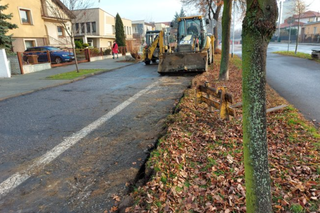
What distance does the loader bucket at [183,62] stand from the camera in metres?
12.0

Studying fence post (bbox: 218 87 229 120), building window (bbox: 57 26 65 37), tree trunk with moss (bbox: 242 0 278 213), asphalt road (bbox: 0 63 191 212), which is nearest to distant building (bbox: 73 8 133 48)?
building window (bbox: 57 26 65 37)

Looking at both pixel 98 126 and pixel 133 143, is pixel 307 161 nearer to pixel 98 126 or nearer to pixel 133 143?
pixel 133 143

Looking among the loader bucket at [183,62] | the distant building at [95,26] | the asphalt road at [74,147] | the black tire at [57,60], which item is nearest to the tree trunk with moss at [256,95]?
the asphalt road at [74,147]

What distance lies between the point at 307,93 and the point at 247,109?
747 cm

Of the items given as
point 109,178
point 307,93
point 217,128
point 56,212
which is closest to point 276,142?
point 217,128

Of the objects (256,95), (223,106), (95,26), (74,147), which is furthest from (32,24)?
(256,95)

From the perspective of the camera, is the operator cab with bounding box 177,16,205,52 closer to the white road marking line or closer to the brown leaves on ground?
the white road marking line

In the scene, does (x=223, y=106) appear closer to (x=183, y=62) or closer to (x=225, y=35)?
(x=225, y=35)

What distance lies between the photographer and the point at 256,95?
1890 mm

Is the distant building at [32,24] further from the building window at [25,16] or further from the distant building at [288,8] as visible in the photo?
the distant building at [288,8]

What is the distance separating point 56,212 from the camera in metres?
2.73

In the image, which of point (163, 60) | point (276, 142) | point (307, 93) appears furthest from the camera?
point (163, 60)

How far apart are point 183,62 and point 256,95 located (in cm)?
1061

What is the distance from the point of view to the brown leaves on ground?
268cm
